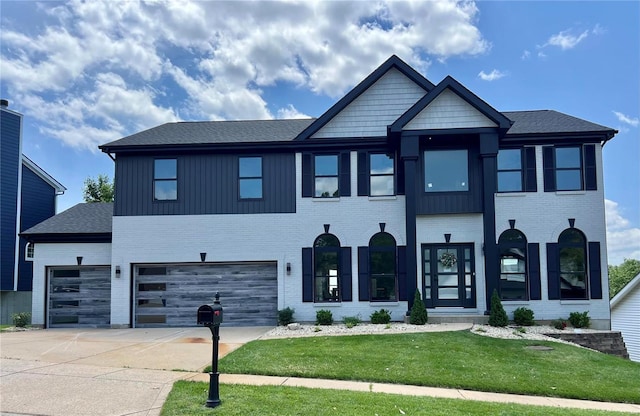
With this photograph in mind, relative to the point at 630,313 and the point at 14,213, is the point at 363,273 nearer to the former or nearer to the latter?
the point at 630,313

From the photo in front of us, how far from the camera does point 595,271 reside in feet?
48.6

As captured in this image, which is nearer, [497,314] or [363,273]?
[497,314]

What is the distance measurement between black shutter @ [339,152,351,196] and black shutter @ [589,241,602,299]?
7.95 meters

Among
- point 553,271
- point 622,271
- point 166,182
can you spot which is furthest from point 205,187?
point 622,271

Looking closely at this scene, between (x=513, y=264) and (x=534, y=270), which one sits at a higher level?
(x=513, y=264)

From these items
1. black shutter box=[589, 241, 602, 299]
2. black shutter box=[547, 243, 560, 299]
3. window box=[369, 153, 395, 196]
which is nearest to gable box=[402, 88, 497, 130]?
window box=[369, 153, 395, 196]

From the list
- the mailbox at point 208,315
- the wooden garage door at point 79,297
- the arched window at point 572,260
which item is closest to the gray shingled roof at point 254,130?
the arched window at point 572,260

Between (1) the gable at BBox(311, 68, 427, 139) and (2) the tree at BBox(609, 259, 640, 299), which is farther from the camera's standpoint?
(2) the tree at BBox(609, 259, 640, 299)

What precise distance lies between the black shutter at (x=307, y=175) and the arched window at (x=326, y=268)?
1524 mm

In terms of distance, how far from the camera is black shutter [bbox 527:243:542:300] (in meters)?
14.8

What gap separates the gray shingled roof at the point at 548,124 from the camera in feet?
50.0

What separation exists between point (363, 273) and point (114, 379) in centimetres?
885

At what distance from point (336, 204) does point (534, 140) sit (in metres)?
6.79

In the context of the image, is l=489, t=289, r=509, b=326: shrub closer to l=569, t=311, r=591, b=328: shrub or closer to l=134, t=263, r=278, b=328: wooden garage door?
l=569, t=311, r=591, b=328: shrub
